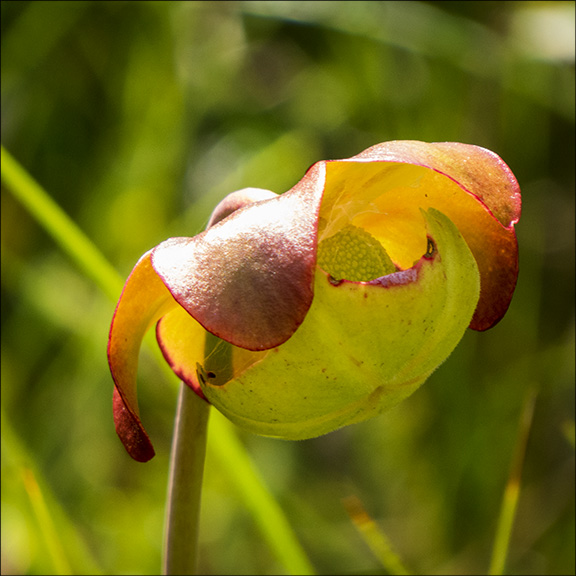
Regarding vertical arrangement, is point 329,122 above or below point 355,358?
below

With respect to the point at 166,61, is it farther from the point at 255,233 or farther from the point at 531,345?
the point at 255,233

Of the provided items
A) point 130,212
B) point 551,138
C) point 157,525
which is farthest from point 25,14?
point 551,138

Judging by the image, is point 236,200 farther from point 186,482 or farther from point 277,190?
point 277,190

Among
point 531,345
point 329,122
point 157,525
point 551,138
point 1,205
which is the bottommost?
point 531,345

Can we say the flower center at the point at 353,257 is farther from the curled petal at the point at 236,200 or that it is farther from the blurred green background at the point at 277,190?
the blurred green background at the point at 277,190

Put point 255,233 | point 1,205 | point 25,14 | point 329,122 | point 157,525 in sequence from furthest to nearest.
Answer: point 329,122, point 1,205, point 25,14, point 157,525, point 255,233

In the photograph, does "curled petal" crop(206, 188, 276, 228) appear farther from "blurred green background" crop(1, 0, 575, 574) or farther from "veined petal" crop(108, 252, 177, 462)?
"blurred green background" crop(1, 0, 575, 574)


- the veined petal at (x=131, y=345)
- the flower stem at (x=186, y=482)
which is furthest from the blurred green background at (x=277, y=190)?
the veined petal at (x=131, y=345)

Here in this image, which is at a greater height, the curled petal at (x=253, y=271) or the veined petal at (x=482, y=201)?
the curled petal at (x=253, y=271)
